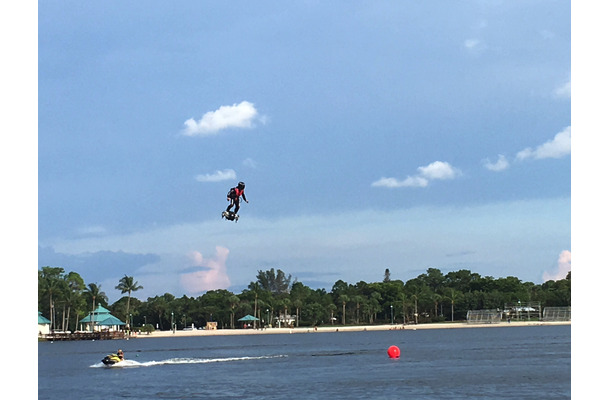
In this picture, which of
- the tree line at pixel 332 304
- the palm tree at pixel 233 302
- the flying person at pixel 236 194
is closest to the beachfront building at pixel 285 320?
the tree line at pixel 332 304

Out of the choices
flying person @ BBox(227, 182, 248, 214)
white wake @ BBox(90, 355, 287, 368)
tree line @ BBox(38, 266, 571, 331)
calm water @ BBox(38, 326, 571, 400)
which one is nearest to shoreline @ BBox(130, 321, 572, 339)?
tree line @ BBox(38, 266, 571, 331)

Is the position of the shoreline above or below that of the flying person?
below

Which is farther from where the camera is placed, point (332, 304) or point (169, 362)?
point (332, 304)

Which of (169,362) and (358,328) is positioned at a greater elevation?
(169,362)

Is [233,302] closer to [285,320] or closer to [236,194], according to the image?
[285,320]

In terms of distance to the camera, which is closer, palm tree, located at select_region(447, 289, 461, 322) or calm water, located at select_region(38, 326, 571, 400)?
calm water, located at select_region(38, 326, 571, 400)

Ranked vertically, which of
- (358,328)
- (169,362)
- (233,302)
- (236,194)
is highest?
(236,194)

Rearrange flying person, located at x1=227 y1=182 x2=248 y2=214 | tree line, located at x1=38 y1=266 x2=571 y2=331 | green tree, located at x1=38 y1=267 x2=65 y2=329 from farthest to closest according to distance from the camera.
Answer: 1. tree line, located at x1=38 y1=266 x2=571 y2=331
2. green tree, located at x1=38 y1=267 x2=65 y2=329
3. flying person, located at x1=227 y1=182 x2=248 y2=214

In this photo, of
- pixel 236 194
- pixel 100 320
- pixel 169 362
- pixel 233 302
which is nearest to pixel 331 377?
pixel 169 362

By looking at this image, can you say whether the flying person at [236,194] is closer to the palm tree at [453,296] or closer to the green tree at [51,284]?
the green tree at [51,284]

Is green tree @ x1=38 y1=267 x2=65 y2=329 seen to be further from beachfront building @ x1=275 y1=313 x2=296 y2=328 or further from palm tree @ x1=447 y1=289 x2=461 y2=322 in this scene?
palm tree @ x1=447 y1=289 x2=461 y2=322

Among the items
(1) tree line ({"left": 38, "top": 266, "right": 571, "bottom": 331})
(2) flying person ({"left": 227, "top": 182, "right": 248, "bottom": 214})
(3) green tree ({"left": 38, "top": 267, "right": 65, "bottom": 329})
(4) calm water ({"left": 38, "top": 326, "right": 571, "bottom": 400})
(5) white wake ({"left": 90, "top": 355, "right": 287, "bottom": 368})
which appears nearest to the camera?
(2) flying person ({"left": 227, "top": 182, "right": 248, "bottom": 214})
